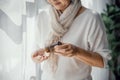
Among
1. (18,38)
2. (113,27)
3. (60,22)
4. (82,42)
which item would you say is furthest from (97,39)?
(113,27)

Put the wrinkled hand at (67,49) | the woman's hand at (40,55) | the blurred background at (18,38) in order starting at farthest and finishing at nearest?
the blurred background at (18,38) → the woman's hand at (40,55) → the wrinkled hand at (67,49)

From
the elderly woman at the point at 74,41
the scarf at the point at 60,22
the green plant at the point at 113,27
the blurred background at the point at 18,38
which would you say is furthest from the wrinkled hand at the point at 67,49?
the green plant at the point at 113,27

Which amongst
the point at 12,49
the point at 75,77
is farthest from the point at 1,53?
A: the point at 75,77

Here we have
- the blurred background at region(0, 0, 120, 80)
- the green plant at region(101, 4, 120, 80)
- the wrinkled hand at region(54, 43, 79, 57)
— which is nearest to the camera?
the wrinkled hand at region(54, 43, 79, 57)

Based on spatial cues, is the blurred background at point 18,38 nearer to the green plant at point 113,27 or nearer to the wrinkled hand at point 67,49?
the wrinkled hand at point 67,49

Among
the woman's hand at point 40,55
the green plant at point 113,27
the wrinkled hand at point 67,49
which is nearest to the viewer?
the wrinkled hand at point 67,49

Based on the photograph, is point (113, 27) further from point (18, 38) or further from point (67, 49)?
point (67, 49)

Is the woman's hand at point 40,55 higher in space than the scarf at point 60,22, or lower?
lower

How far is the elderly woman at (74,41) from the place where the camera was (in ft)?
4.06

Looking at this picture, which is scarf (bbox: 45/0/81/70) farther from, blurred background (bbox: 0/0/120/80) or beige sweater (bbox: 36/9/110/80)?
blurred background (bbox: 0/0/120/80)

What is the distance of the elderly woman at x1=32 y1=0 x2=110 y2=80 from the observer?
1.24m

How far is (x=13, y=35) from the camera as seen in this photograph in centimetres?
151

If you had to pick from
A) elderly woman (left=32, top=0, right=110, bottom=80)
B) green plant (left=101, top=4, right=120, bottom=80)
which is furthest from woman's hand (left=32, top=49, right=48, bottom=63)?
green plant (left=101, top=4, right=120, bottom=80)

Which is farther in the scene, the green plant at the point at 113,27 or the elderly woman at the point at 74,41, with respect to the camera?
the green plant at the point at 113,27
